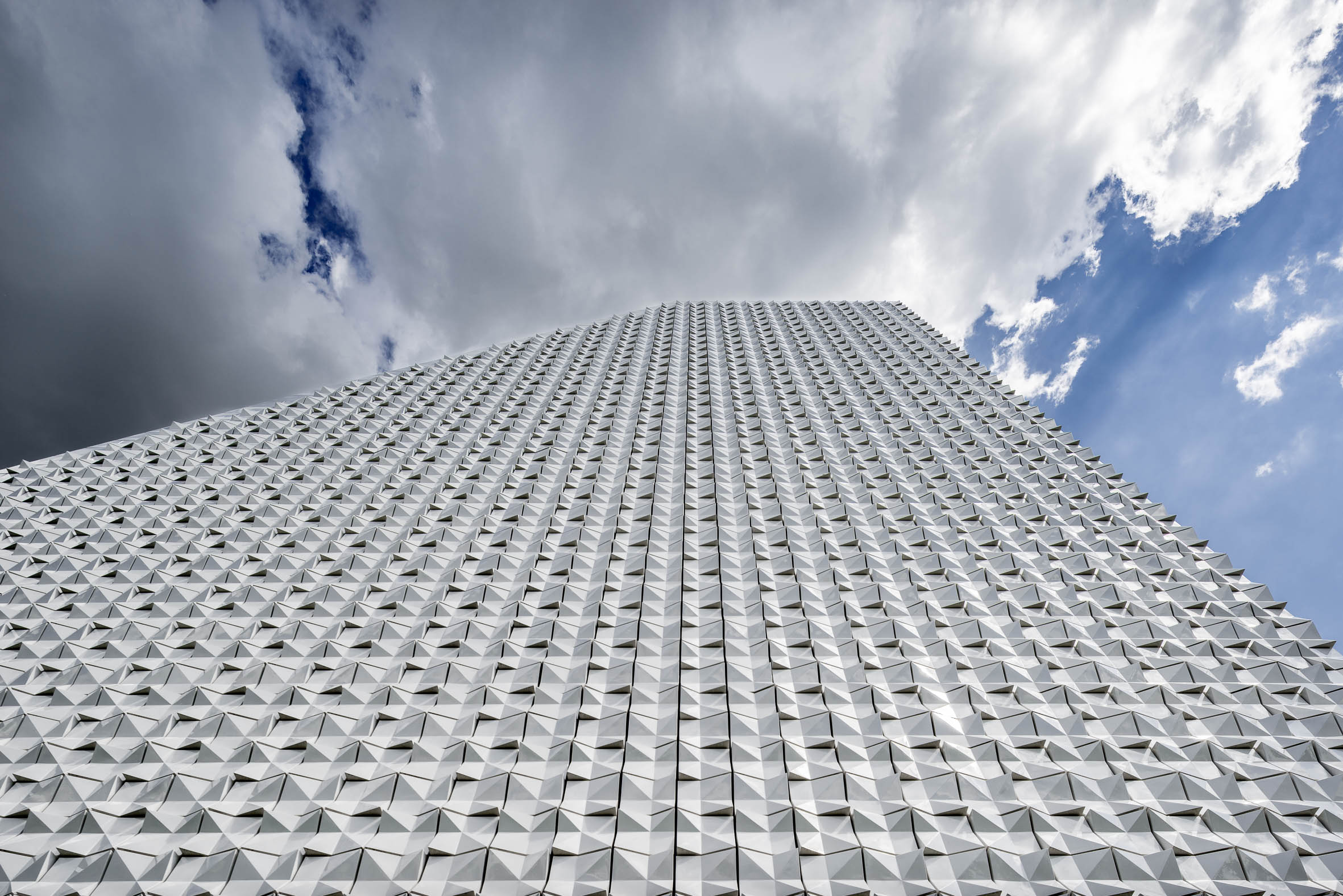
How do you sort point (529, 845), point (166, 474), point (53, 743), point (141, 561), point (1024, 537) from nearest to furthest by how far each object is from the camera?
point (529, 845)
point (53, 743)
point (141, 561)
point (1024, 537)
point (166, 474)

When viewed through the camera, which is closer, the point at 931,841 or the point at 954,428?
the point at 931,841

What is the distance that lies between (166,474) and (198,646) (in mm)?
16098

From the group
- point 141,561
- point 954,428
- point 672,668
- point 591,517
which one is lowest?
point 672,668

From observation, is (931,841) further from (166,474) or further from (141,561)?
(166,474)

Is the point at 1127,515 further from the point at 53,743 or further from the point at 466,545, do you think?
the point at 53,743

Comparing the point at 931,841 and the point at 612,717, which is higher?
the point at 612,717

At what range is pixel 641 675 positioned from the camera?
2128cm

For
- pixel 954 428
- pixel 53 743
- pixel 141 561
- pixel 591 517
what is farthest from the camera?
pixel 954 428

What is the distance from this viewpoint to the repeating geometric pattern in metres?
15.2

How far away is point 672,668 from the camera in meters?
21.6

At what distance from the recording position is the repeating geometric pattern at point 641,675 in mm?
15234

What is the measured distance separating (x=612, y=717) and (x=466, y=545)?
12.3 metres

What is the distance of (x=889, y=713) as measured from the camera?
770 inches

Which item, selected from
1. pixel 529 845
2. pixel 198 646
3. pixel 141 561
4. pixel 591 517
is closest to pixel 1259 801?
pixel 529 845
